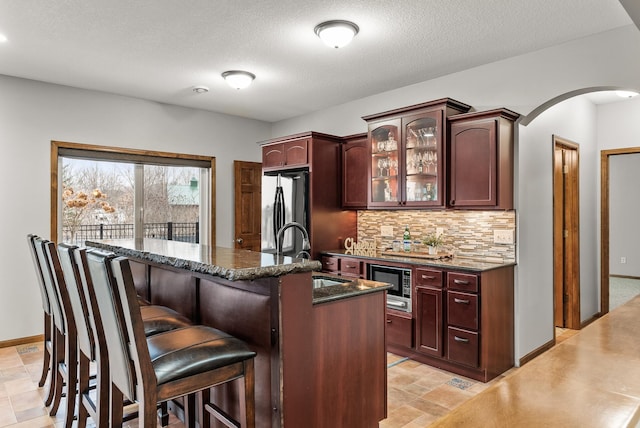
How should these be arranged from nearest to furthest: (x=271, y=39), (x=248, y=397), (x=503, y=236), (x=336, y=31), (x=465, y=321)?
(x=248, y=397)
(x=336, y=31)
(x=271, y=39)
(x=465, y=321)
(x=503, y=236)

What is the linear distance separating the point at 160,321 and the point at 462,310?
2363 millimetres

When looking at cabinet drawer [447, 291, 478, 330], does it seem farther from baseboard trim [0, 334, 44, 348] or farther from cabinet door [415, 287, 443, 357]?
baseboard trim [0, 334, 44, 348]

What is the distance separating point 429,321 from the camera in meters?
3.58

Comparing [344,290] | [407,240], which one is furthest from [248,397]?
[407,240]

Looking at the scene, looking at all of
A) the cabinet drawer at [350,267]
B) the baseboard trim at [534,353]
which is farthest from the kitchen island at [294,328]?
the baseboard trim at [534,353]

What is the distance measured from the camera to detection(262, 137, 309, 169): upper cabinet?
15.4 ft

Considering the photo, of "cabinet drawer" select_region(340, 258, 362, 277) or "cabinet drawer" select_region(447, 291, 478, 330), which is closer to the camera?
"cabinet drawer" select_region(447, 291, 478, 330)

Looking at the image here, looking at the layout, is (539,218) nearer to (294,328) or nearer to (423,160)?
(423,160)

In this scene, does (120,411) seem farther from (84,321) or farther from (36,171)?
(36,171)

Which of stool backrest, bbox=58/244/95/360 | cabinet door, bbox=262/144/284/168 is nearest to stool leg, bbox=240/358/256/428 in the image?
stool backrest, bbox=58/244/95/360

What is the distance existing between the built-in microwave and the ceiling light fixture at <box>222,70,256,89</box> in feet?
7.37

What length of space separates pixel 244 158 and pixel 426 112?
300 cm

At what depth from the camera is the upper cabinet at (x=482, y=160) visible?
11.3 ft

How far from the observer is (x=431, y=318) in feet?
11.7
